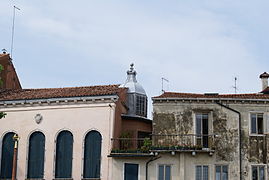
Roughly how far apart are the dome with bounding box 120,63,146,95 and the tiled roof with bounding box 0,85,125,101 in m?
2.06

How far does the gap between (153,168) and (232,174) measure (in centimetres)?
501

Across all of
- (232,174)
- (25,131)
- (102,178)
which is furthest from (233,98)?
(25,131)

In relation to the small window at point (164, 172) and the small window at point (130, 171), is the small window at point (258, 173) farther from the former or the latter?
the small window at point (130, 171)

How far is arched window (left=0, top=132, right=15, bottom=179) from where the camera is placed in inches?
1517

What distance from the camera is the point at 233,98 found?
36062 millimetres

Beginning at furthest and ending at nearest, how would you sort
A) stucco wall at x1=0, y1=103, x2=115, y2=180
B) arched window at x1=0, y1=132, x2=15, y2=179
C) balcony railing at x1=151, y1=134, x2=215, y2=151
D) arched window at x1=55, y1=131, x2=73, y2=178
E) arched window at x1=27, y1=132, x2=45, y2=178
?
arched window at x1=0, y1=132, x2=15, y2=179
arched window at x1=27, y1=132, x2=45, y2=178
arched window at x1=55, y1=131, x2=73, y2=178
stucco wall at x1=0, y1=103, x2=115, y2=180
balcony railing at x1=151, y1=134, x2=215, y2=151

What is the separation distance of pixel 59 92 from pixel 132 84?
5790mm

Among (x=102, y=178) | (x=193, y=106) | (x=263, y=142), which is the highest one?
(x=193, y=106)

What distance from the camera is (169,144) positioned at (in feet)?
117

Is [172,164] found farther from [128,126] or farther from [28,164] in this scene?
[28,164]

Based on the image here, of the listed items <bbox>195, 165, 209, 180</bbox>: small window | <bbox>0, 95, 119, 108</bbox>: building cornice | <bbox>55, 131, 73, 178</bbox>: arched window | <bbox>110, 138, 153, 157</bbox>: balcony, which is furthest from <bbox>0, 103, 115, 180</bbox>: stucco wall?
<bbox>195, 165, 209, 180</bbox>: small window

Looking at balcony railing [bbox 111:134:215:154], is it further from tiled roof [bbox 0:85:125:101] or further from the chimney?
the chimney

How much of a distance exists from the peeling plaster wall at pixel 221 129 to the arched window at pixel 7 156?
34.1 feet

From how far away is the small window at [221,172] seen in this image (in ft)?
115
